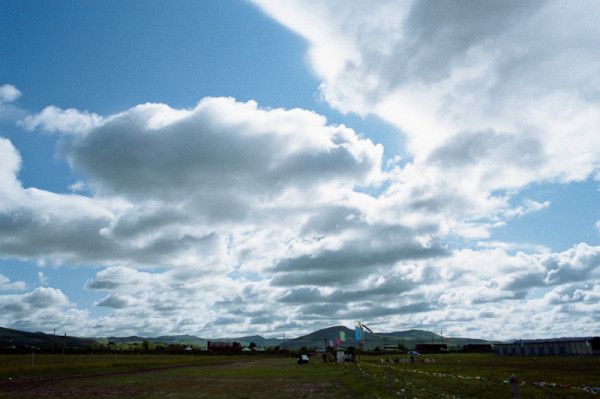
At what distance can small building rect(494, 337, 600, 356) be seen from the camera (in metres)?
127

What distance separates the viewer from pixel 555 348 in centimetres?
14050

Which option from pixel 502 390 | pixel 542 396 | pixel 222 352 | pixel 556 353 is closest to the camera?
pixel 542 396

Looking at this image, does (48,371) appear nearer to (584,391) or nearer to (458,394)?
(458,394)

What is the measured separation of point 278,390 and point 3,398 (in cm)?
1843

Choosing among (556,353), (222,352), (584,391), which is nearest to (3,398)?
(584,391)

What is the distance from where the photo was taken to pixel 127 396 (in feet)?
116

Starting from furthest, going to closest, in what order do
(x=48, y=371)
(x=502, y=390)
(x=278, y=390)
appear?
1. (x=48, y=371)
2. (x=278, y=390)
3. (x=502, y=390)

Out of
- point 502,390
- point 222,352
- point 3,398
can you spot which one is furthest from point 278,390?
point 222,352

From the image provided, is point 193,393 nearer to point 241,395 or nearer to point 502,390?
point 241,395

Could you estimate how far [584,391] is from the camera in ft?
112

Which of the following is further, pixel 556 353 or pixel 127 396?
pixel 556 353

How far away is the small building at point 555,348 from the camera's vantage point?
127 metres

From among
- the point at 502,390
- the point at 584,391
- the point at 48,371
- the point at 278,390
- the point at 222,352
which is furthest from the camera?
the point at 222,352

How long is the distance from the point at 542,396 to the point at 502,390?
15.9 feet
